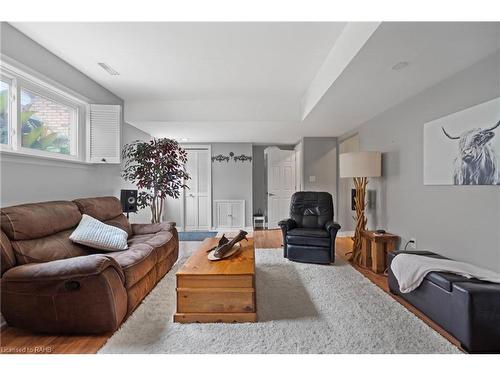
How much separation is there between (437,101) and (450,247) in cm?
148

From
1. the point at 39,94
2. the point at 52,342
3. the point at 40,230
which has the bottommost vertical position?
the point at 52,342

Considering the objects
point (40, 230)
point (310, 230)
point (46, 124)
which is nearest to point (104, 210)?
point (40, 230)

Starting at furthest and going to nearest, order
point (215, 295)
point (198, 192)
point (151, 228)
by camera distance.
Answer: point (198, 192) < point (151, 228) < point (215, 295)

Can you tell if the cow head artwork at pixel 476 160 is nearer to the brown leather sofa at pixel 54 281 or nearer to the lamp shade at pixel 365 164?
the lamp shade at pixel 365 164

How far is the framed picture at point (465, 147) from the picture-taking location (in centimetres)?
201

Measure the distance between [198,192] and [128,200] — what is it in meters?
2.39

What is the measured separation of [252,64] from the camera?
9.73 feet

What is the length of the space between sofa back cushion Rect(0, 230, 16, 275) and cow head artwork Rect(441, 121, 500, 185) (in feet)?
12.1

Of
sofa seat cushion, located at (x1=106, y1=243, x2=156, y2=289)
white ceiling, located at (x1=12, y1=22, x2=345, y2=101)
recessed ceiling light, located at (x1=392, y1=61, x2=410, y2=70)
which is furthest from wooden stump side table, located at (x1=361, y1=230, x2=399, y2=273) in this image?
sofa seat cushion, located at (x1=106, y1=243, x2=156, y2=289)

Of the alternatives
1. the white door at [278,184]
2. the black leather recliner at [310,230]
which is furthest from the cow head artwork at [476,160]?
the white door at [278,184]

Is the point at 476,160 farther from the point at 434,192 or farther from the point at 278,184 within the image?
the point at 278,184

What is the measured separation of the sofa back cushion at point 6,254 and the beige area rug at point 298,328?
3.01 ft

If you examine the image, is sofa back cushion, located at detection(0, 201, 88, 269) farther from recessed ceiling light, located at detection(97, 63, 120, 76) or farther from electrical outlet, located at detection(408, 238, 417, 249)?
electrical outlet, located at detection(408, 238, 417, 249)

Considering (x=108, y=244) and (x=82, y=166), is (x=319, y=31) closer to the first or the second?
(x=108, y=244)
